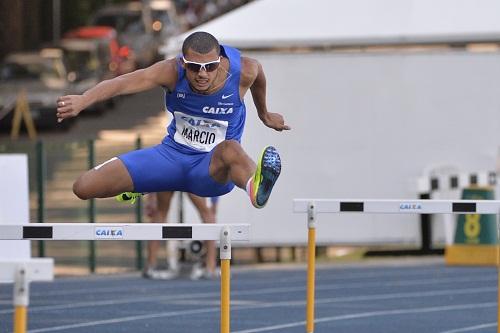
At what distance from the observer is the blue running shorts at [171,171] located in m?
11.1

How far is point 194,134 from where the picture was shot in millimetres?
11242

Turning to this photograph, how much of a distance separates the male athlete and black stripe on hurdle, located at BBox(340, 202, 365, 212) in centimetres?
61

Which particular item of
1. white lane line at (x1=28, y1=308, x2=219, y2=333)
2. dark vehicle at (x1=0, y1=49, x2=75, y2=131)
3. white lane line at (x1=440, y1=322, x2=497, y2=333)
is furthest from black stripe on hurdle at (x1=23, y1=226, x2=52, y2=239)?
dark vehicle at (x1=0, y1=49, x2=75, y2=131)

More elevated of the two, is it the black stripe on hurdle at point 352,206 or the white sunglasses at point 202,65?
the white sunglasses at point 202,65

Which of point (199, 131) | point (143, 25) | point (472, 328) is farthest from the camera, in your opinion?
point (143, 25)

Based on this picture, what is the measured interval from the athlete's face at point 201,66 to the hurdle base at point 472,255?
8.54 meters

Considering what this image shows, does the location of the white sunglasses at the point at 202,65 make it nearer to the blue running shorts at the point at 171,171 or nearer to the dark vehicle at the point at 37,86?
the blue running shorts at the point at 171,171

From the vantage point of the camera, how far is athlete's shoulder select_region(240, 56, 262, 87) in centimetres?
1120

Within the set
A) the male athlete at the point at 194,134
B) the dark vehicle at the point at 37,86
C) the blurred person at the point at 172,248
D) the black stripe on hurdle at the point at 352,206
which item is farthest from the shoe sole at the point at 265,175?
the dark vehicle at the point at 37,86

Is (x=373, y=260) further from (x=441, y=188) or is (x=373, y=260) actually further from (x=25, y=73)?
(x=25, y=73)

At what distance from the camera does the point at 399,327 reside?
13750 millimetres

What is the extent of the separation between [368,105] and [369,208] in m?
9.28

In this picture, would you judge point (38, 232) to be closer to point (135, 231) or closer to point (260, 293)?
point (135, 231)

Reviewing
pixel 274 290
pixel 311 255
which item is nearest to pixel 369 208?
pixel 311 255
